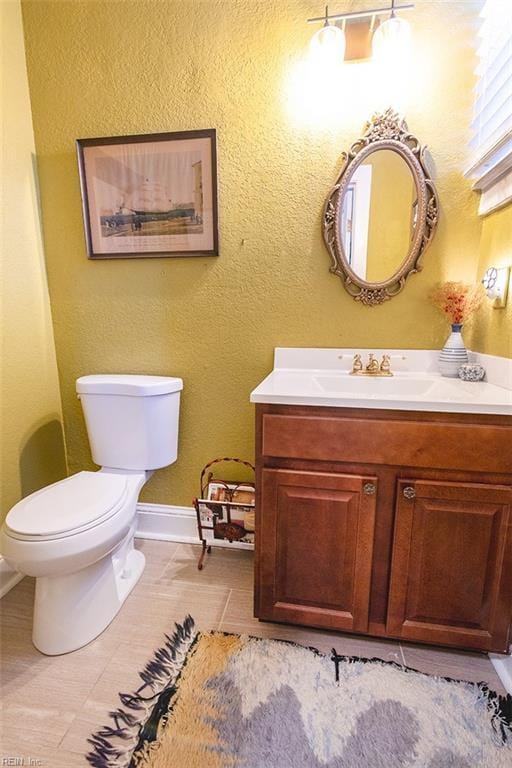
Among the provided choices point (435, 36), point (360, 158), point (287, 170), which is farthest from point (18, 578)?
point (435, 36)

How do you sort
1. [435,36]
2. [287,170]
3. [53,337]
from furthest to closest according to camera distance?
1. [53,337]
2. [287,170]
3. [435,36]

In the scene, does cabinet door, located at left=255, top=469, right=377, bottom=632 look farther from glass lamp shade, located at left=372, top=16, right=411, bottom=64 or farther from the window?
glass lamp shade, located at left=372, top=16, right=411, bottom=64

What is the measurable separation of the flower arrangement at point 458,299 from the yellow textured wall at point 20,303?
1734 millimetres

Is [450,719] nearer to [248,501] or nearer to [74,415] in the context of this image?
[248,501]

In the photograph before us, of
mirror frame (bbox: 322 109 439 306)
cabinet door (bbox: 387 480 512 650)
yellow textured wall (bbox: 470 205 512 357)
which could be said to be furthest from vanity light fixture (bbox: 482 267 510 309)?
cabinet door (bbox: 387 480 512 650)

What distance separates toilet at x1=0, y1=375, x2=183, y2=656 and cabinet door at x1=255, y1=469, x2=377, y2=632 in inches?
21.5

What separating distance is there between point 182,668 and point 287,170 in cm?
181

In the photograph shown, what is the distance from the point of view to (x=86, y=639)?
4.01 ft

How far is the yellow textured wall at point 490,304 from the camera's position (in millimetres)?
1227

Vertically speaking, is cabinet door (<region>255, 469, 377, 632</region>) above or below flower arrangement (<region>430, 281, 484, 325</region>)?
below

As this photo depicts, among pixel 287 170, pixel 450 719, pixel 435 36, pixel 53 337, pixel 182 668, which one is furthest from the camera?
pixel 53 337

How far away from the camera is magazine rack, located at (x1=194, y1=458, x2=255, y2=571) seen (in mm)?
1534

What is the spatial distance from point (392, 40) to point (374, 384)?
1.20 m

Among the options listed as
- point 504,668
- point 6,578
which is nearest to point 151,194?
point 6,578
